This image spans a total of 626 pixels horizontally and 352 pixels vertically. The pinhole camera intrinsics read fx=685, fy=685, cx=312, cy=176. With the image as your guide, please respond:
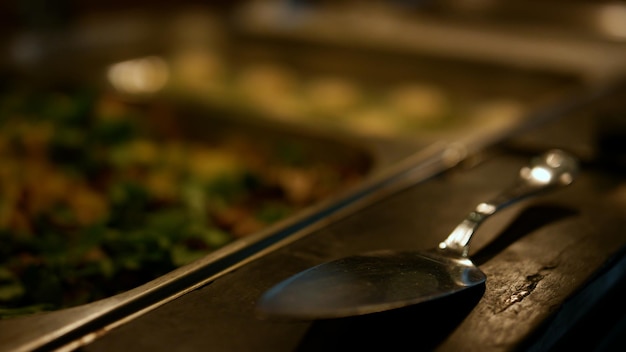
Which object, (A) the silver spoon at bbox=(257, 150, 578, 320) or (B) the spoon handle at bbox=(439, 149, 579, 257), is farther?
(B) the spoon handle at bbox=(439, 149, 579, 257)

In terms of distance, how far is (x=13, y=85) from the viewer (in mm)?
1847

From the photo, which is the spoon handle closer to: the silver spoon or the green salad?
the silver spoon

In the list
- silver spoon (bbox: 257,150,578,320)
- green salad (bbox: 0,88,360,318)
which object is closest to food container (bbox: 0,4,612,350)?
green salad (bbox: 0,88,360,318)

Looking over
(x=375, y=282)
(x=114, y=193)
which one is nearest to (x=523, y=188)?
(x=375, y=282)

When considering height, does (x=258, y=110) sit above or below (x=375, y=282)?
above

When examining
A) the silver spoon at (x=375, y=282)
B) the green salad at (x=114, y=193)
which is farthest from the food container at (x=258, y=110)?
the silver spoon at (x=375, y=282)

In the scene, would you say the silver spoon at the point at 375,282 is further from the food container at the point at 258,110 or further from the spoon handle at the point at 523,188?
the food container at the point at 258,110

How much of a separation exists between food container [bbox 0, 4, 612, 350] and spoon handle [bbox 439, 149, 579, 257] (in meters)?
0.20

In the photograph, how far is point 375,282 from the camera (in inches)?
28.0

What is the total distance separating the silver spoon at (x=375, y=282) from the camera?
2.16 ft

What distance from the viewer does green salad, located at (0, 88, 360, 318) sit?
2.88 ft

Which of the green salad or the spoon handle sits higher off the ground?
the green salad

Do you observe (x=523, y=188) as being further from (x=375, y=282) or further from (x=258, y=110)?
(x=258, y=110)

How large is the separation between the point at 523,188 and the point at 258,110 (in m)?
0.75
